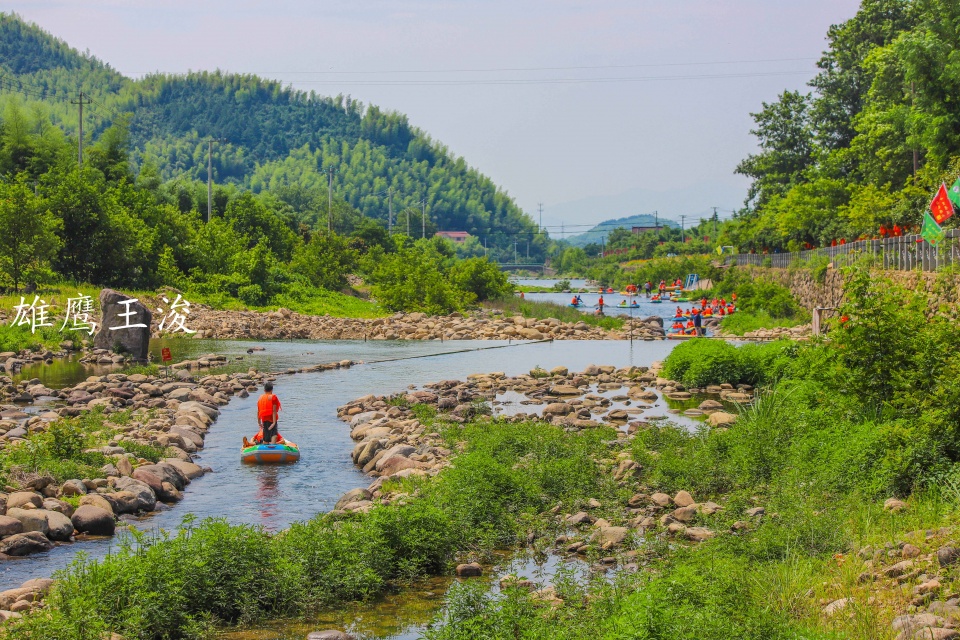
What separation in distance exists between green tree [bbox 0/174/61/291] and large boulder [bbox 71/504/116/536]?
32512 millimetres

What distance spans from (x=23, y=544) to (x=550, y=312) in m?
45.6

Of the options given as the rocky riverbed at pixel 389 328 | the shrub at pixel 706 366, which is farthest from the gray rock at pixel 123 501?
the rocky riverbed at pixel 389 328

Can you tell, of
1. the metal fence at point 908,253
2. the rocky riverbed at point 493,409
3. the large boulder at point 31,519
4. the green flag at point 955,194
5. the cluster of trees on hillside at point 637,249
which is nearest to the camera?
the large boulder at point 31,519

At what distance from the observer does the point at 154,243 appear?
175 ft

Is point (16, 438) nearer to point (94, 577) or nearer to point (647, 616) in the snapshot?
point (94, 577)

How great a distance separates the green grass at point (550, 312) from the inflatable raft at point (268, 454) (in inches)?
1368

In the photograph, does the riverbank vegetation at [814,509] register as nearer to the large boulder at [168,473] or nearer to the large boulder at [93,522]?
the large boulder at [93,522]

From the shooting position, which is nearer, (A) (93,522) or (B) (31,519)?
(B) (31,519)

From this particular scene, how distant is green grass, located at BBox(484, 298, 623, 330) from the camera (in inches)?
2018

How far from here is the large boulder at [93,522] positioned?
12.0 meters

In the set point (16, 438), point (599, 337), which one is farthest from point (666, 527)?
point (599, 337)

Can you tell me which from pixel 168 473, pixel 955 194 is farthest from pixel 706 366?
pixel 168 473

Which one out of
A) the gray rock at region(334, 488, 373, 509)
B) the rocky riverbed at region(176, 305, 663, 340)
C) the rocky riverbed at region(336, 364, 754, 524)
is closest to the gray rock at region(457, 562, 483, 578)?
the rocky riverbed at region(336, 364, 754, 524)

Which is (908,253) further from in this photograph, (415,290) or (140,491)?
(415,290)
